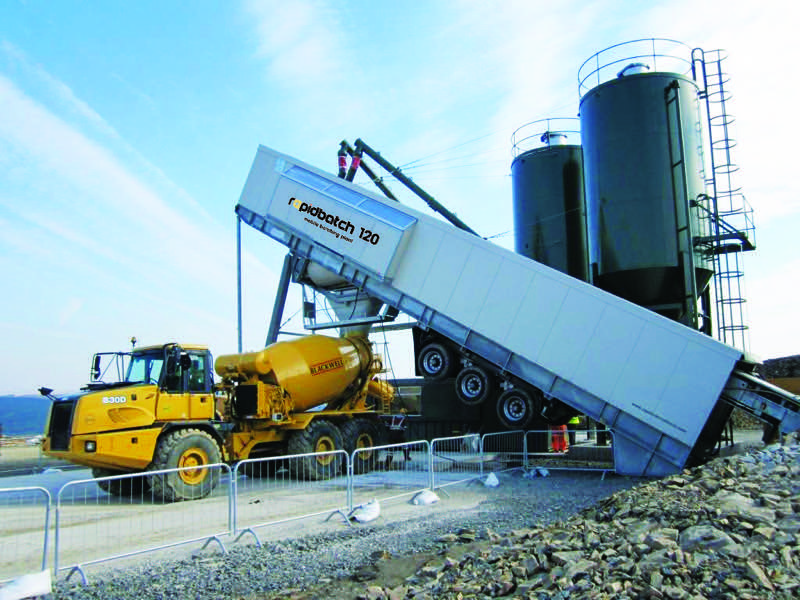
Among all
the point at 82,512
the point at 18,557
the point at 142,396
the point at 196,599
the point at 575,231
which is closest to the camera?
the point at 196,599

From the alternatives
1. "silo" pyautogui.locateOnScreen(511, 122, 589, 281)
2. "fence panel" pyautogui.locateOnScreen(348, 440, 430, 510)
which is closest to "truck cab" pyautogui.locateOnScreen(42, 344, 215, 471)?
"fence panel" pyautogui.locateOnScreen(348, 440, 430, 510)

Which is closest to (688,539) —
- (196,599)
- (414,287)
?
(196,599)

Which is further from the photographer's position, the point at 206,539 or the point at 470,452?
the point at 470,452

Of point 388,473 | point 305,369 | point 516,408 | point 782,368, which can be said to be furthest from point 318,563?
point 782,368

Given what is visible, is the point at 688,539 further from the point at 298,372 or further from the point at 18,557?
the point at 298,372

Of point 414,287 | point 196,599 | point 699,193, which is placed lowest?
point 196,599

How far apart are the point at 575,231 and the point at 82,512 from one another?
46.0 feet

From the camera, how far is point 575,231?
18.0 metres

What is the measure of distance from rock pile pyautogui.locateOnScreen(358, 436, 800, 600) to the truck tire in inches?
264

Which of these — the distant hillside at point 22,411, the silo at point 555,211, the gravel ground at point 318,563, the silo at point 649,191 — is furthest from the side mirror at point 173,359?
the distant hillside at point 22,411

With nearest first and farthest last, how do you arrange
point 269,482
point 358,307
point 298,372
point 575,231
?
point 269,482 < point 298,372 < point 358,307 < point 575,231

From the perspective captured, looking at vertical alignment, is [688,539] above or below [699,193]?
below

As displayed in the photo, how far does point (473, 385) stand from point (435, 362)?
4.78ft

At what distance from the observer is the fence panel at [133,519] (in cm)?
698
